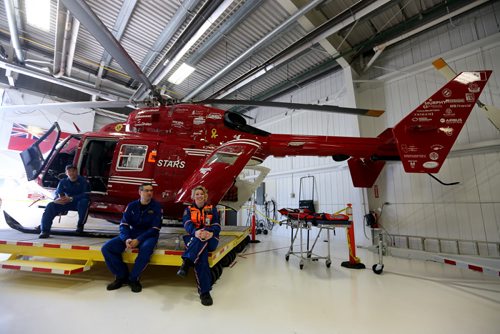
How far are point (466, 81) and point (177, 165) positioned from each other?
485 centimetres

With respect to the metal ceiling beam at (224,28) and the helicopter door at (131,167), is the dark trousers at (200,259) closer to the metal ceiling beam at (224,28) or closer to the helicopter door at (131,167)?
the helicopter door at (131,167)

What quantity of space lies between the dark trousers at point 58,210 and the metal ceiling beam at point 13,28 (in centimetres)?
493

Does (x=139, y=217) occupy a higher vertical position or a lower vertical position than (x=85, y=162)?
lower

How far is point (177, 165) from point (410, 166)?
386cm

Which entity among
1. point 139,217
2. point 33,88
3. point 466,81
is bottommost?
point 139,217

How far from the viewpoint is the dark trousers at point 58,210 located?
3078 millimetres

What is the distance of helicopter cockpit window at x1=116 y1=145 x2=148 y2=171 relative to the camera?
3705 millimetres

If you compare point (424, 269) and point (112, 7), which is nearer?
point (424, 269)

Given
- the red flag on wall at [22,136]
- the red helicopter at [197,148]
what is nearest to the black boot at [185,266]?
the red helicopter at [197,148]

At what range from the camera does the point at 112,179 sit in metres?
3.72

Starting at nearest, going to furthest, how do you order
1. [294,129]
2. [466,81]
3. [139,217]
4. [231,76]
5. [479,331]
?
[479,331], [139,217], [466,81], [231,76], [294,129]

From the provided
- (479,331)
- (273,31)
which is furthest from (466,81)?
(273,31)

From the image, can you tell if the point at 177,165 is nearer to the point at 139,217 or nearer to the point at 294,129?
the point at 139,217

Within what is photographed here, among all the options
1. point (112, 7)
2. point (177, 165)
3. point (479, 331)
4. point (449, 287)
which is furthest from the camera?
point (112, 7)
